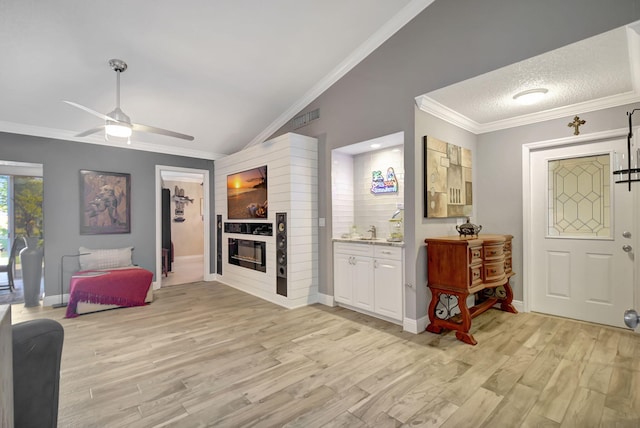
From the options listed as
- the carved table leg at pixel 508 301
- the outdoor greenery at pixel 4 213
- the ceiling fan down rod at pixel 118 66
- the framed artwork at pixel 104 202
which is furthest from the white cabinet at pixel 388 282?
the outdoor greenery at pixel 4 213

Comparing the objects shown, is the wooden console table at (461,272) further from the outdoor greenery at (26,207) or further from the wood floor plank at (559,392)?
the outdoor greenery at (26,207)

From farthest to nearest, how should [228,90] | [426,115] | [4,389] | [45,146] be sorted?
1. [45,146]
2. [228,90]
3. [426,115]
4. [4,389]

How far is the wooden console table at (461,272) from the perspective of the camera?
296 centimetres

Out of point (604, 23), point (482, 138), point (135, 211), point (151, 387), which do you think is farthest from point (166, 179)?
point (604, 23)

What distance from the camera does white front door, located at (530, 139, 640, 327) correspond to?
3.23 metres

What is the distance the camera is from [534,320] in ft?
11.6

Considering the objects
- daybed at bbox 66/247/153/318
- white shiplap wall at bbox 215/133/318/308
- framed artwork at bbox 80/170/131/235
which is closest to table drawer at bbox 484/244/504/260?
white shiplap wall at bbox 215/133/318/308

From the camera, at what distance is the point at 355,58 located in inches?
152

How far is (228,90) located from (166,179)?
17.7ft

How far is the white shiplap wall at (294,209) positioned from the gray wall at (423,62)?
15 cm

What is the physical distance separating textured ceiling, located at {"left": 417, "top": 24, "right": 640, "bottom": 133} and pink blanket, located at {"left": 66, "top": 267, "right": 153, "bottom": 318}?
170 inches

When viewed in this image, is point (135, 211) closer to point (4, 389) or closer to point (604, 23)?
point (4, 389)

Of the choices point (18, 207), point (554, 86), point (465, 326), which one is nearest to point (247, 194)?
point (465, 326)

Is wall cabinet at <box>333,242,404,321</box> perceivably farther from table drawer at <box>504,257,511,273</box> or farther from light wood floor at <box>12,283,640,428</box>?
table drawer at <box>504,257,511,273</box>
